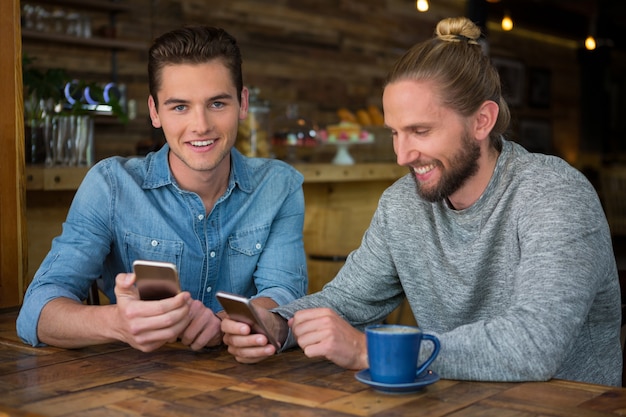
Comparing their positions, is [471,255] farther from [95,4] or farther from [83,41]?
[95,4]

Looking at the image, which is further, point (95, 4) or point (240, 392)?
point (95, 4)

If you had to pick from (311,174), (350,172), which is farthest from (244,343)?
(350,172)

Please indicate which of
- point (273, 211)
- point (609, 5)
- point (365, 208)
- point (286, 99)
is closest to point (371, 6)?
point (286, 99)

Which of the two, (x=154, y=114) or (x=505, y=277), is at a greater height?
(x=154, y=114)

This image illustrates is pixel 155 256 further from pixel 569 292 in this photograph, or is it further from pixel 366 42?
pixel 366 42

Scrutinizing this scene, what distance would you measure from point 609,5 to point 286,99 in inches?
228

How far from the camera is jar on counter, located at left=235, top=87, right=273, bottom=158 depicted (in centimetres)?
464

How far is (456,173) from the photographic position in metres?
1.66

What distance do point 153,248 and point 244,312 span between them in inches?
21.2

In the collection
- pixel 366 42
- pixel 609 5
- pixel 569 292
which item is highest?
pixel 609 5

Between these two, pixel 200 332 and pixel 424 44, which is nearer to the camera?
pixel 200 332

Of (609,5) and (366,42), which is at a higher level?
(609,5)

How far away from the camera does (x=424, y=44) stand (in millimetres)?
1720

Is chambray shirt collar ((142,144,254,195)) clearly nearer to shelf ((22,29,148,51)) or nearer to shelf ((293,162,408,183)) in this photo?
shelf ((293,162,408,183))
